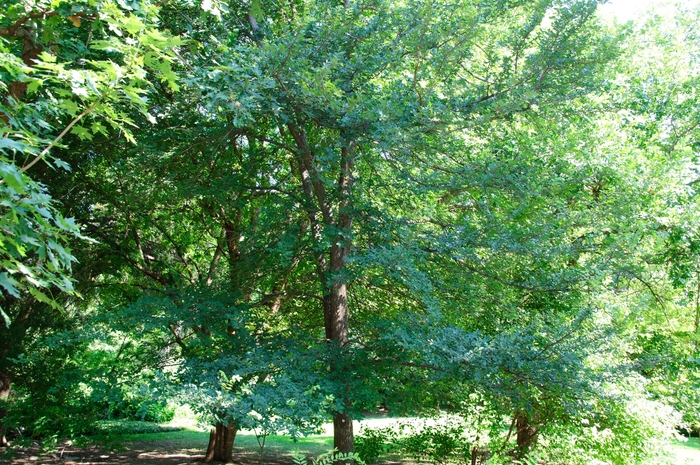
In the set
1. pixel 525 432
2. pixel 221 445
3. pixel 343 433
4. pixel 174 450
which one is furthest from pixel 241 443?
pixel 343 433

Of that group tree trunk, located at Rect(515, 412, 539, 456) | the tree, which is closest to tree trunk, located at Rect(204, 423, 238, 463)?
tree trunk, located at Rect(515, 412, 539, 456)

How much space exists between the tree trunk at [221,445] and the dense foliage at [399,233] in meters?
2.76

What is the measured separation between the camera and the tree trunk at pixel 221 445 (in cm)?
1091

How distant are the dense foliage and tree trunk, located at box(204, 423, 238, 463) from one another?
9.06ft

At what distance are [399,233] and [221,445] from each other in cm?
706

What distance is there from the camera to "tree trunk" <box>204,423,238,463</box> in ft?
35.8

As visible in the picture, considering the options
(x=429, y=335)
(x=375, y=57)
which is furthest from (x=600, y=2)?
(x=429, y=335)

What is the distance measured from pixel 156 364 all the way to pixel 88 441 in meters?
3.49

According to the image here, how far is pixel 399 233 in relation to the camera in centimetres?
630

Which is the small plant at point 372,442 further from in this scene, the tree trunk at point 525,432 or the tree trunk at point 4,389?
the tree trunk at point 4,389

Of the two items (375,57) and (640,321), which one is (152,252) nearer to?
(375,57)

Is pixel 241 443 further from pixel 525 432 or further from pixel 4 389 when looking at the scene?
pixel 525 432

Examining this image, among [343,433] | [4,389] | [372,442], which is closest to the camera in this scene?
[343,433]

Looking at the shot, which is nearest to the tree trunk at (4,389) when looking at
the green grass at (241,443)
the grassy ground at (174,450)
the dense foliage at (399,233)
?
the dense foliage at (399,233)
